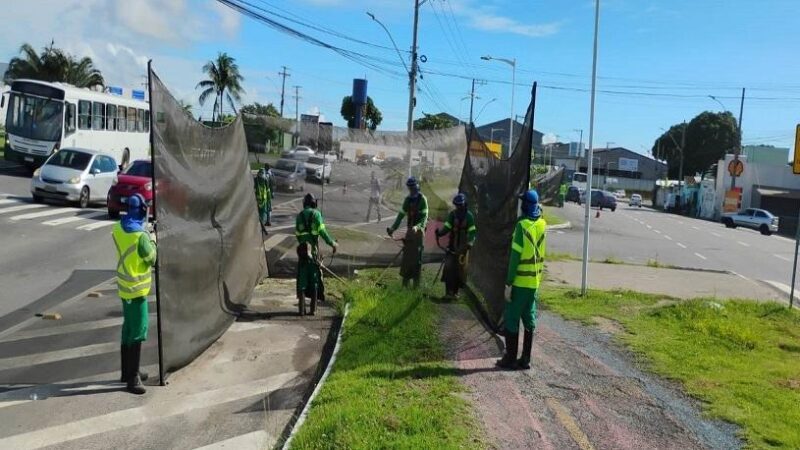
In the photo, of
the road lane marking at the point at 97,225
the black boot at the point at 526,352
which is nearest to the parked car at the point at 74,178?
the road lane marking at the point at 97,225

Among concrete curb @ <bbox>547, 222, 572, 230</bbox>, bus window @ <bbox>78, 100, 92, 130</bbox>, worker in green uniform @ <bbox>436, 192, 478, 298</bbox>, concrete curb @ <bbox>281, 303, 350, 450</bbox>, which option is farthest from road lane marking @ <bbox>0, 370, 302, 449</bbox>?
concrete curb @ <bbox>547, 222, 572, 230</bbox>

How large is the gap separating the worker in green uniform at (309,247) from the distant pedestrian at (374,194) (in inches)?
112

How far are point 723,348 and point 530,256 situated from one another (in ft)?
10.3

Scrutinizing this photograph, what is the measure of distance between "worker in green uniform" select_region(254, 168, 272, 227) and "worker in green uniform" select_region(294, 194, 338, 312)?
4071 mm

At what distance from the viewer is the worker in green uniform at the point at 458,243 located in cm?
995

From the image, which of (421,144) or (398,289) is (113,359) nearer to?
(398,289)

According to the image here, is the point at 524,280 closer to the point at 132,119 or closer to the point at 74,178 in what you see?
the point at 74,178

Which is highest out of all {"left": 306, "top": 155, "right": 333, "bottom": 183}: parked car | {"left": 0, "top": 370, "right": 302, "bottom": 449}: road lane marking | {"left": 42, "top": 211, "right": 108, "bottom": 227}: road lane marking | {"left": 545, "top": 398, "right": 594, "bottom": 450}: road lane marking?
{"left": 306, "top": 155, "right": 333, "bottom": 183}: parked car

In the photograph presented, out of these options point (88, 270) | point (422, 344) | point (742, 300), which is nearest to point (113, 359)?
point (422, 344)

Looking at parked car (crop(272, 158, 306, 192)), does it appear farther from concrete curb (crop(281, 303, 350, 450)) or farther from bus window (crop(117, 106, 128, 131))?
bus window (crop(117, 106, 128, 131))

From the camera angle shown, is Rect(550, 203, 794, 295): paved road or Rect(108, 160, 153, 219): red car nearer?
Answer: Rect(108, 160, 153, 219): red car

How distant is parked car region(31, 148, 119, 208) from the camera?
1902 cm

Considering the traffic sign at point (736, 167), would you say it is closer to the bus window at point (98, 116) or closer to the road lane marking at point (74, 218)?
the bus window at point (98, 116)

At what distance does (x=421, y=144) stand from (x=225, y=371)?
6790 millimetres
